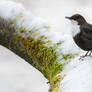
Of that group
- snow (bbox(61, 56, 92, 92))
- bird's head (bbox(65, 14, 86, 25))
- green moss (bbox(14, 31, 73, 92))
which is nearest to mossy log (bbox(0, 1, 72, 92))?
green moss (bbox(14, 31, 73, 92))

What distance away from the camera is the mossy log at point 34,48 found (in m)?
5.25

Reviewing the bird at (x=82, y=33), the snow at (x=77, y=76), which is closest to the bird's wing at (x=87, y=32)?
the bird at (x=82, y=33)

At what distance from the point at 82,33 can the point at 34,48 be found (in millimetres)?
820

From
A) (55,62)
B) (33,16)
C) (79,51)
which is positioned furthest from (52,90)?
(33,16)

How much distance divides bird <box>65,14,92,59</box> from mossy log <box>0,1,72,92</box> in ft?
1.18

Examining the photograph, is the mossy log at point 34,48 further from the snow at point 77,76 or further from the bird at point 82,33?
the bird at point 82,33

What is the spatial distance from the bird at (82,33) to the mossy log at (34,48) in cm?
36

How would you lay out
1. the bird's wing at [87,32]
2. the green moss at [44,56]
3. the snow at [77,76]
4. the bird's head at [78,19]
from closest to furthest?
the snow at [77,76]
the green moss at [44,56]
the bird's wing at [87,32]
the bird's head at [78,19]

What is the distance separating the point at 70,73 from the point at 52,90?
0.55 m

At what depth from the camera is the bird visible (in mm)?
5426

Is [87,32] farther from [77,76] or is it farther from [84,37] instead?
[77,76]

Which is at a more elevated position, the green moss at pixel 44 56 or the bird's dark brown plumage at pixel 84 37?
the bird's dark brown plumage at pixel 84 37

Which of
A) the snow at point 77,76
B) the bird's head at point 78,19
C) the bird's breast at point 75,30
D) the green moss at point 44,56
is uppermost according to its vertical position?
the bird's head at point 78,19

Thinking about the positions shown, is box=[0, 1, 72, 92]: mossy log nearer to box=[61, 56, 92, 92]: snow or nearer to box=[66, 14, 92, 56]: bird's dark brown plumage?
box=[61, 56, 92, 92]: snow
